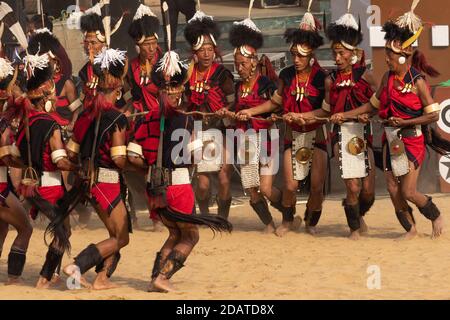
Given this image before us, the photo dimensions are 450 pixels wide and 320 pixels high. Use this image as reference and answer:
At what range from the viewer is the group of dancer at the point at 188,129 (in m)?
10.4

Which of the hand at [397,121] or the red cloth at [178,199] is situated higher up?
the hand at [397,121]

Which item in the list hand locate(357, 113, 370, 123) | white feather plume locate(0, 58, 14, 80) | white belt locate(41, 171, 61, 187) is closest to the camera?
white belt locate(41, 171, 61, 187)

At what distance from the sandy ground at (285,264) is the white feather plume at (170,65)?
1717mm

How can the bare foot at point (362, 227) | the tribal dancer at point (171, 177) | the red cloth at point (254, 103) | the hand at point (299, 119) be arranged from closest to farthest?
the tribal dancer at point (171, 177), the hand at point (299, 119), the bare foot at point (362, 227), the red cloth at point (254, 103)

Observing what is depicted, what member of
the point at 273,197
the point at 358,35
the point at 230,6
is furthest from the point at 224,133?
the point at 230,6

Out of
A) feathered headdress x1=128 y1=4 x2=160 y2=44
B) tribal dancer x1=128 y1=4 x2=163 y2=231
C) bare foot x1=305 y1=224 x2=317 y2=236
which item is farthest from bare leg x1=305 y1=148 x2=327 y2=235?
feathered headdress x1=128 y1=4 x2=160 y2=44

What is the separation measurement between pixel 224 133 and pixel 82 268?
3687 mm

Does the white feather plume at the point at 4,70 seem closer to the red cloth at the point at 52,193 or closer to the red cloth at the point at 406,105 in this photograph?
the red cloth at the point at 52,193

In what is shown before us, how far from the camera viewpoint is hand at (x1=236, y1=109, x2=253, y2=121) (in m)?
13.2

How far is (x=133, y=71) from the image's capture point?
14008mm

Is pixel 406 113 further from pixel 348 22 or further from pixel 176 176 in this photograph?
pixel 176 176

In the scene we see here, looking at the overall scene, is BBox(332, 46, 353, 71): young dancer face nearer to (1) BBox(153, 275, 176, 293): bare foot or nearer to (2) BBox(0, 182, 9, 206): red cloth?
(1) BBox(153, 275, 176, 293): bare foot

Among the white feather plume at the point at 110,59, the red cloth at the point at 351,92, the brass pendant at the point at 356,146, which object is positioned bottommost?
the brass pendant at the point at 356,146

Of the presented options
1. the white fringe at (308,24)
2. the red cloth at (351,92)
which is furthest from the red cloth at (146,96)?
the red cloth at (351,92)
